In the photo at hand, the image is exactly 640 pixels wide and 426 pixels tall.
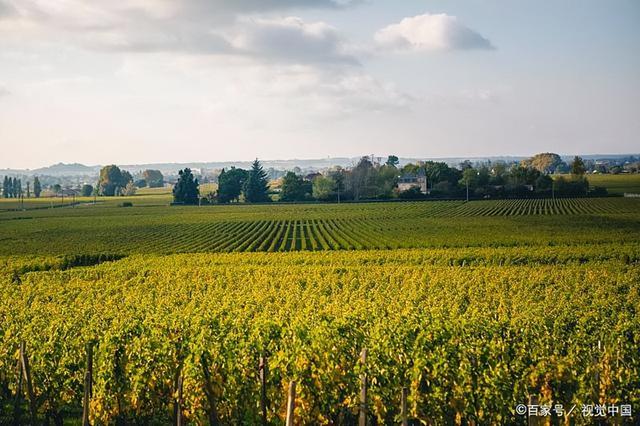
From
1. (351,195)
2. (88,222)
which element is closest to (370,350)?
(88,222)

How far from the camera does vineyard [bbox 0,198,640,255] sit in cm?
5434

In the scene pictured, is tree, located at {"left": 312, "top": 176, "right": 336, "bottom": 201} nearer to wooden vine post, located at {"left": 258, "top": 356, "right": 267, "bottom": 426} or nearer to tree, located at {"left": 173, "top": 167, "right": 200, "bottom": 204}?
tree, located at {"left": 173, "top": 167, "right": 200, "bottom": 204}

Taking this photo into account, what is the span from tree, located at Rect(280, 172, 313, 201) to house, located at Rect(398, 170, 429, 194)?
65.3 ft

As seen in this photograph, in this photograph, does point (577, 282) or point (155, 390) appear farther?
point (577, 282)

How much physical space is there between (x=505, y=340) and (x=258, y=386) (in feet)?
14.9

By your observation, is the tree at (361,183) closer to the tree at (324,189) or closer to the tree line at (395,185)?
the tree line at (395,185)

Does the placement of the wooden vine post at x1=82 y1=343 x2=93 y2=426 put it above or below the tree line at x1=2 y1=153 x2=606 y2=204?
below

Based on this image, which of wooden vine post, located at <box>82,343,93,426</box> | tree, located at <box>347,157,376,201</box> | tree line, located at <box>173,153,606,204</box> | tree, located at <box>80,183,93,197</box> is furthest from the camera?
tree, located at <box>80,183,93,197</box>

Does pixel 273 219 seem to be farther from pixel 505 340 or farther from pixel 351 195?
pixel 505 340

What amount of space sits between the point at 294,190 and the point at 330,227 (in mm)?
51661

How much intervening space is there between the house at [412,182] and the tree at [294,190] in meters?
19.9

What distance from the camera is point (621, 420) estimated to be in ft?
31.3

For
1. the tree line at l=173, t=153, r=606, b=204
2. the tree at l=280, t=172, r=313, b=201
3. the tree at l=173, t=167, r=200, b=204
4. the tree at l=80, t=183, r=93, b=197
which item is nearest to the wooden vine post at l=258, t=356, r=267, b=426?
the tree line at l=173, t=153, r=606, b=204

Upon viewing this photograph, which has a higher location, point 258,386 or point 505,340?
point 505,340
